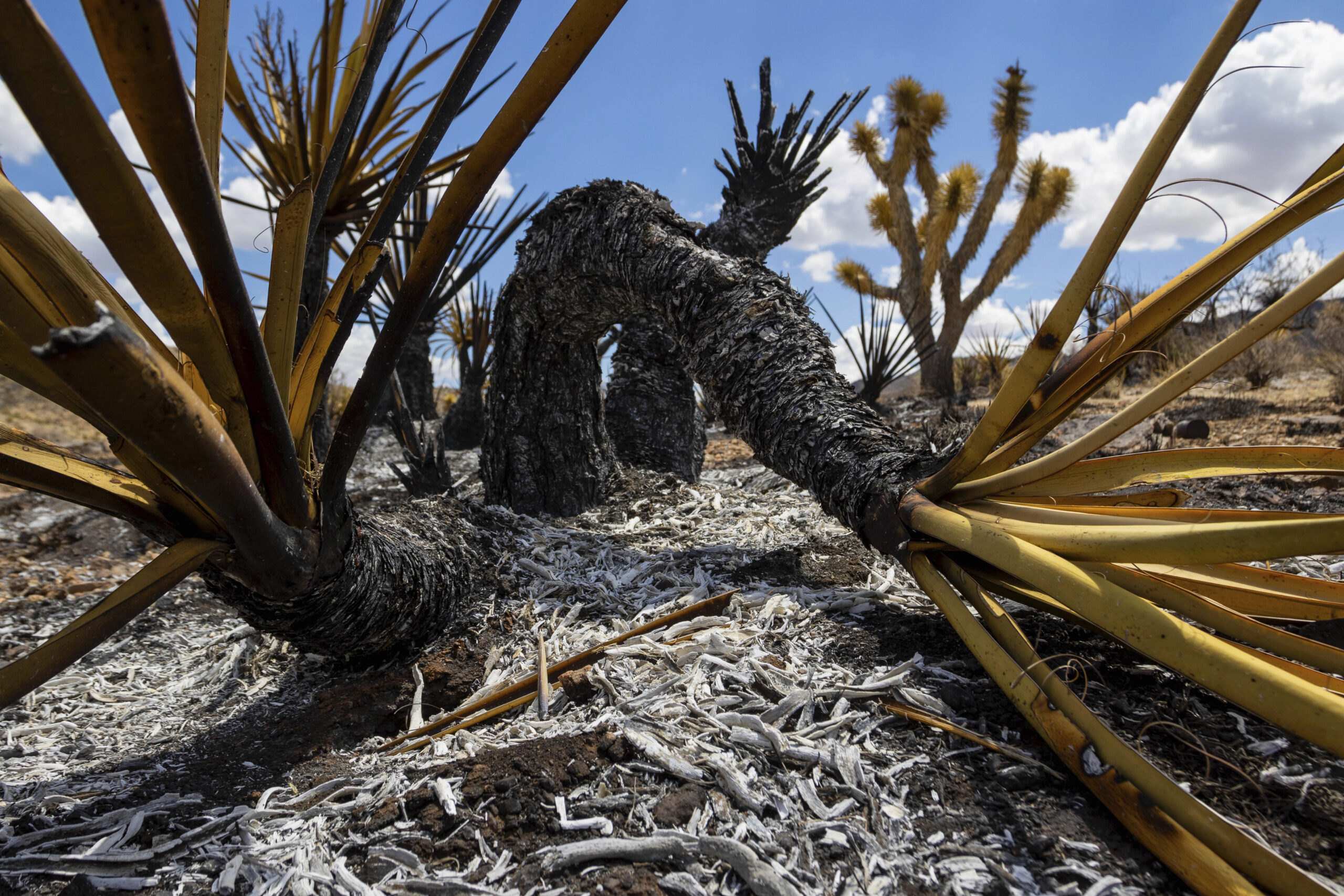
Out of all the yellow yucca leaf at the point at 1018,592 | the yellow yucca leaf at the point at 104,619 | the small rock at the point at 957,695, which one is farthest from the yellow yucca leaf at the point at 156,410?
the yellow yucca leaf at the point at 1018,592

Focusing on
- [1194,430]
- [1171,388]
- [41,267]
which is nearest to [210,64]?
[41,267]

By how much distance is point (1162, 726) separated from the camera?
3.65 ft

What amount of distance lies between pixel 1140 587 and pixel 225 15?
170cm

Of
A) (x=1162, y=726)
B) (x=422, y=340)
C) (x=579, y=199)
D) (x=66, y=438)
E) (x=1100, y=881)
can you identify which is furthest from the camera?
(x=66, y=438)

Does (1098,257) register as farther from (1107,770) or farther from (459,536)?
(459,536)

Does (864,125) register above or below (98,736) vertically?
above

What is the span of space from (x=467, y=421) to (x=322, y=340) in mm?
5699

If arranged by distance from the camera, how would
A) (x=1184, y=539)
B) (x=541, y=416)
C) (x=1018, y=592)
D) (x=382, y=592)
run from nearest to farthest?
(x=1184, y=539)
(x=1018, y=592)
(x=382, y=592)
(x=541, y=416)

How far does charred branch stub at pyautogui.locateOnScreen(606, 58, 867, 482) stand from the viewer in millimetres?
3537

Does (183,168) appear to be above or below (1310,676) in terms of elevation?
above

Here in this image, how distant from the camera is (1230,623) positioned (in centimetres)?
101

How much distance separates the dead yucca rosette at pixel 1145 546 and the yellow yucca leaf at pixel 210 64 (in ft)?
4.78

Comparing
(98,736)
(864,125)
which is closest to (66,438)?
(98,736)

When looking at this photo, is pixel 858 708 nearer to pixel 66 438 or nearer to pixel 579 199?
pixel 579 199
